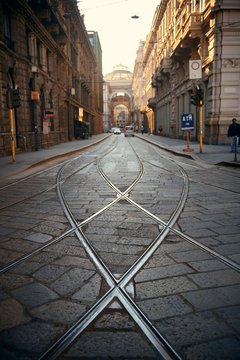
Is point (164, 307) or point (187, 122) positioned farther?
point (187, 122)

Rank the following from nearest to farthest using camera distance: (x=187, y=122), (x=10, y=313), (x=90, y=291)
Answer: (x=10, y=313) → (x=90, y=291) → (x=187, y=122)

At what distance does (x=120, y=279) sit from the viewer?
276 cm

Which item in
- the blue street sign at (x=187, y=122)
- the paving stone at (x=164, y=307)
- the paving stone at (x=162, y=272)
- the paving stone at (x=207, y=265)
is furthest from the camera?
the blue street sign at (x=187, y=122)

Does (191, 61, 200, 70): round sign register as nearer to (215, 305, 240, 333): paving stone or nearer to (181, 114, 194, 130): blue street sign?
(181, 114, 194, 130): blue street sign

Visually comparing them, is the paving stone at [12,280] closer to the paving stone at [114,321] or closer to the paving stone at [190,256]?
the paving stone at [114,321]

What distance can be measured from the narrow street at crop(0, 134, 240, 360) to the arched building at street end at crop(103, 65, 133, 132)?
4133 inches

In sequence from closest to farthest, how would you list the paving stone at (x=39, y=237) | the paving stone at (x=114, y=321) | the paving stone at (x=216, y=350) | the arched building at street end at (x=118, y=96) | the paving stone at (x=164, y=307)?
the paving stone at (x=216, y=350), the paving stone at (x=114, y=321), the paving stone at (x=164, y=307), the paving stone at (x=39, y=237), the arched building at street end at (x=118, y=96)

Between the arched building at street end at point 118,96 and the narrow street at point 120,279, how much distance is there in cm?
10497

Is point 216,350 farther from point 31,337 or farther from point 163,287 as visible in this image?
point 31,337

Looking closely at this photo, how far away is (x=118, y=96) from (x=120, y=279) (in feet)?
500

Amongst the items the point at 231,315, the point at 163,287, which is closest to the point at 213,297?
the point at 231,315

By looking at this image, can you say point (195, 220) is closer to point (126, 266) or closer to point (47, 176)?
point (126, 266)

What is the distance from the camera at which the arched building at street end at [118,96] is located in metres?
116

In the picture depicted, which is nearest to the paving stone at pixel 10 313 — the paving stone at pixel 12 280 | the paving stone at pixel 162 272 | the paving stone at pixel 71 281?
the paving stone at pixel 12 280
